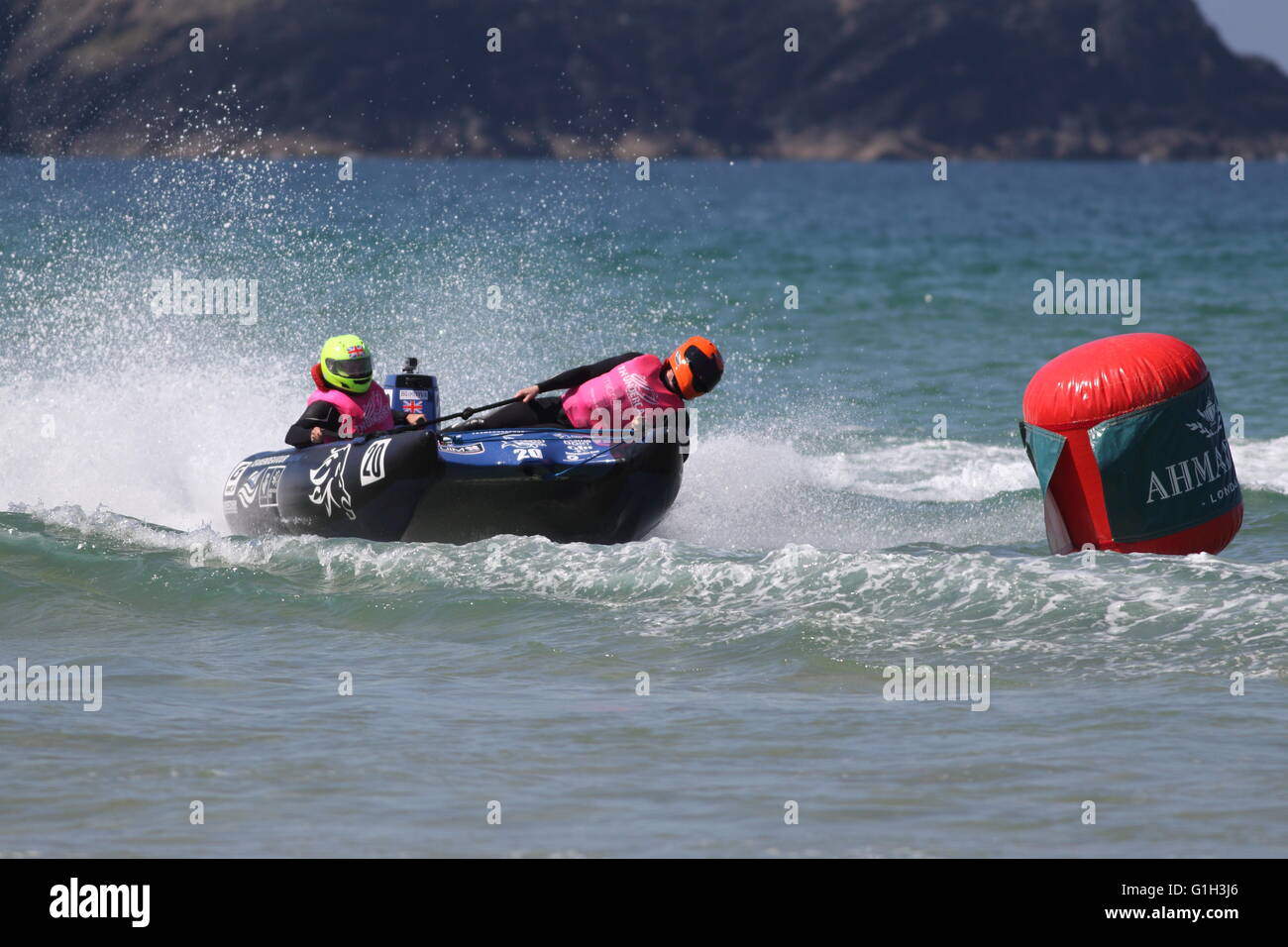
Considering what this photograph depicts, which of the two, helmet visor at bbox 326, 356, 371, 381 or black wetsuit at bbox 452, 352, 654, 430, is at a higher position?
helmet visor at bbox 326, 356, 371, 381

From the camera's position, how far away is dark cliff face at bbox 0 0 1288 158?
64.1 metres

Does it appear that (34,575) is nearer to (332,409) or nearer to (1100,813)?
(332,409)

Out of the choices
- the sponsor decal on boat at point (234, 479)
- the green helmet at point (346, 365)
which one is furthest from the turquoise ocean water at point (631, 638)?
the green helmet at point (346, 365)

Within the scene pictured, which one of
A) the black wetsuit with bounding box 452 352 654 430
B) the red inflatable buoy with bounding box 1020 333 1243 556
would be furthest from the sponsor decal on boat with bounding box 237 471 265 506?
the red inflatable buoy with bounding box 1020 333 1243 556

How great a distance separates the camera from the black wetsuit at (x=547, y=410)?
10.3 meters

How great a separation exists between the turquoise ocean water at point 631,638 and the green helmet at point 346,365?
1.08 metres

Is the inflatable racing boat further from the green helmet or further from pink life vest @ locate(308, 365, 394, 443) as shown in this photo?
the green helmet

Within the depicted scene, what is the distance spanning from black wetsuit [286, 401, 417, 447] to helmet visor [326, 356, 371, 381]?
198 mm

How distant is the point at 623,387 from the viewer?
33.0 ft

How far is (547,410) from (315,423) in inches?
54.2

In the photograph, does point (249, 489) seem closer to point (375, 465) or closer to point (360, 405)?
point (360, 405)

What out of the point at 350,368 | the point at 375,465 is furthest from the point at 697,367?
the point at 350,368

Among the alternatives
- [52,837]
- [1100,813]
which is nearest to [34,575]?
[52,837]

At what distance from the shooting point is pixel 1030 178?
99562mm
